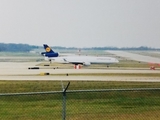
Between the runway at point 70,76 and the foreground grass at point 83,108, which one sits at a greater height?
the foreground grass at point 83,108

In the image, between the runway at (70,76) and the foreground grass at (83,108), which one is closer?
the foreground grass at (83,108)

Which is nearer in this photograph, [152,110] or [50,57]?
[152,110]

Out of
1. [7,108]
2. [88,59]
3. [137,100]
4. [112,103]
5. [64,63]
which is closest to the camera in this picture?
[7,108]

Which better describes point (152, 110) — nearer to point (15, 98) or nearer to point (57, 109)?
point (57, 109)

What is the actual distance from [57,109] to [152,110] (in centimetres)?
388

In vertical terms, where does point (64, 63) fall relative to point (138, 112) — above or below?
below

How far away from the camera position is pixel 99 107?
14.7 meters

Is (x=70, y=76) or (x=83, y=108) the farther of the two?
(x=70, y=76)

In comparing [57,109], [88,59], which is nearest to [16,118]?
[57,109]

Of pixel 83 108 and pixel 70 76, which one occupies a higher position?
pixel 83 108

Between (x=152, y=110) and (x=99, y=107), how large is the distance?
7.43ft

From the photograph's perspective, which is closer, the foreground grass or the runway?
the foreground grass

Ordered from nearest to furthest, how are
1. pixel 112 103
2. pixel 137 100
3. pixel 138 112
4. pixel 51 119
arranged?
pixel 51 119
pixel 138 112
pixel 112 103
pixel 137 100

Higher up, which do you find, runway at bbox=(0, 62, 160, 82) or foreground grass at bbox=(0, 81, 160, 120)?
foreground grass at bbox=(0, 81, 160, 120)
